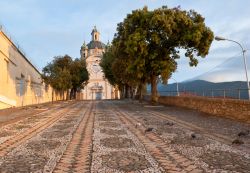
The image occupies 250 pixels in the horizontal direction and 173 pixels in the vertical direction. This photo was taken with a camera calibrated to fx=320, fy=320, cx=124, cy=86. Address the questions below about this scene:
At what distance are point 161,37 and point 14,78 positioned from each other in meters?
16.6

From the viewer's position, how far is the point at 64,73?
53594 mm

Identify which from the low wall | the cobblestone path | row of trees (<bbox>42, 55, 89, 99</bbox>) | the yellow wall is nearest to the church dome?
row of trees (<bbox>42, 55, 89, 99</bbox>)

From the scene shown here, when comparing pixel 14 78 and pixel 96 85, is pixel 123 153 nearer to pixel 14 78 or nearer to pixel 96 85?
pixel 14 78

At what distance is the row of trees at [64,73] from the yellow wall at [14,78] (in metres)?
4.17

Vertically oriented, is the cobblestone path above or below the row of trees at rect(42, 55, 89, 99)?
below

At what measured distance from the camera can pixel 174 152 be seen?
26.6 ft

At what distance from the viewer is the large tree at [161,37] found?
91.8ft

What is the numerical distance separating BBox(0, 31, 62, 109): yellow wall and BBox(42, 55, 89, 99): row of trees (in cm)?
417

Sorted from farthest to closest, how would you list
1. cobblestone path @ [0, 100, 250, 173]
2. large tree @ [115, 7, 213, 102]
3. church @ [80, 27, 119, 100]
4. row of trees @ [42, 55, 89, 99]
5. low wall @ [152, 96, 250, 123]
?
church @ [80, 27, 119, 100]
row of trees @ [42, 55, 89, 99]
large tree @ [115, 7, 213, 102]
low wall @ [152, 96, 250, 123]
cobblestone path @ [0, 100, 250, 173]

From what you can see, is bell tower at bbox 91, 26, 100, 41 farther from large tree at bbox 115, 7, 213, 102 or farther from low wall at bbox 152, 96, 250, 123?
low wall at bbox 152, 96, 250, 123

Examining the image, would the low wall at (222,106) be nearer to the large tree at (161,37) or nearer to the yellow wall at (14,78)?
the large tree at (161,37)

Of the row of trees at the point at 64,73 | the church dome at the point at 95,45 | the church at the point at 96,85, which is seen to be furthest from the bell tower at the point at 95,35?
the row of trees at the point at 64,73

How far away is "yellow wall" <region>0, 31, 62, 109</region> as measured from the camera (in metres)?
30.2

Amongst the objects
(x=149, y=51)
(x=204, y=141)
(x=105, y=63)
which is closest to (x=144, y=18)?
(x=149, y=51)
